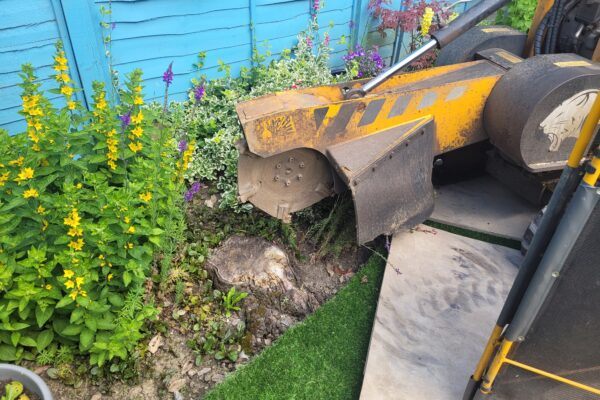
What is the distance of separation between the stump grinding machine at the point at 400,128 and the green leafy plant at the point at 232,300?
585 mm

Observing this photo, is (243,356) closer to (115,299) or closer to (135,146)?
(115,299)

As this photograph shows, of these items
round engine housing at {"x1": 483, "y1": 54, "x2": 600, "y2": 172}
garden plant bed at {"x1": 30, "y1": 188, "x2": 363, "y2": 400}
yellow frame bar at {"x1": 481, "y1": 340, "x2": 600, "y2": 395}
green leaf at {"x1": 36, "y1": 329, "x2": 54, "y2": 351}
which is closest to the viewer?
yellow frame bar at {"x1": 481, "y1": 340, "x2": 600, "y2": 395}

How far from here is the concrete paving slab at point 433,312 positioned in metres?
2.82

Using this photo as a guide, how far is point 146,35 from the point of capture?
165 inches

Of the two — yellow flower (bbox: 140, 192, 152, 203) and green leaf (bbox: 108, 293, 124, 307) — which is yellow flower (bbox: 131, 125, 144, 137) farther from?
green leaf (bbox: 108, 293, 124, 307)

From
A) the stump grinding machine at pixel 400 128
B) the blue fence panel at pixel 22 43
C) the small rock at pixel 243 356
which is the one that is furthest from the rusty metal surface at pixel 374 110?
the blue fence panel at pixel 22 43

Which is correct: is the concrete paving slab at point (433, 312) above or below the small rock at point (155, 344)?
below

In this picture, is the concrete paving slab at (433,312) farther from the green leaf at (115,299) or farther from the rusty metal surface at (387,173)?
the green leaf at (115,299)

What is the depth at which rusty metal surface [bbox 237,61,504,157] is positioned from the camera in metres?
2.88

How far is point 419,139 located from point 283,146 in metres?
0.95

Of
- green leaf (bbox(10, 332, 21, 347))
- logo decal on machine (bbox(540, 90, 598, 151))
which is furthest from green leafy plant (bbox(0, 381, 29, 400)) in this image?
logo decal on machine (bbox(540, 90, 598, 151))

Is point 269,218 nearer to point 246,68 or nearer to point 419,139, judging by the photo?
point 419,139

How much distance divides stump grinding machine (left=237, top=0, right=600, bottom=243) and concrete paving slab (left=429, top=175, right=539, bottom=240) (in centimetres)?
84

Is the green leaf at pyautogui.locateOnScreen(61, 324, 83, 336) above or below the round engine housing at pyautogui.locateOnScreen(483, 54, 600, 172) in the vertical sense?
below
